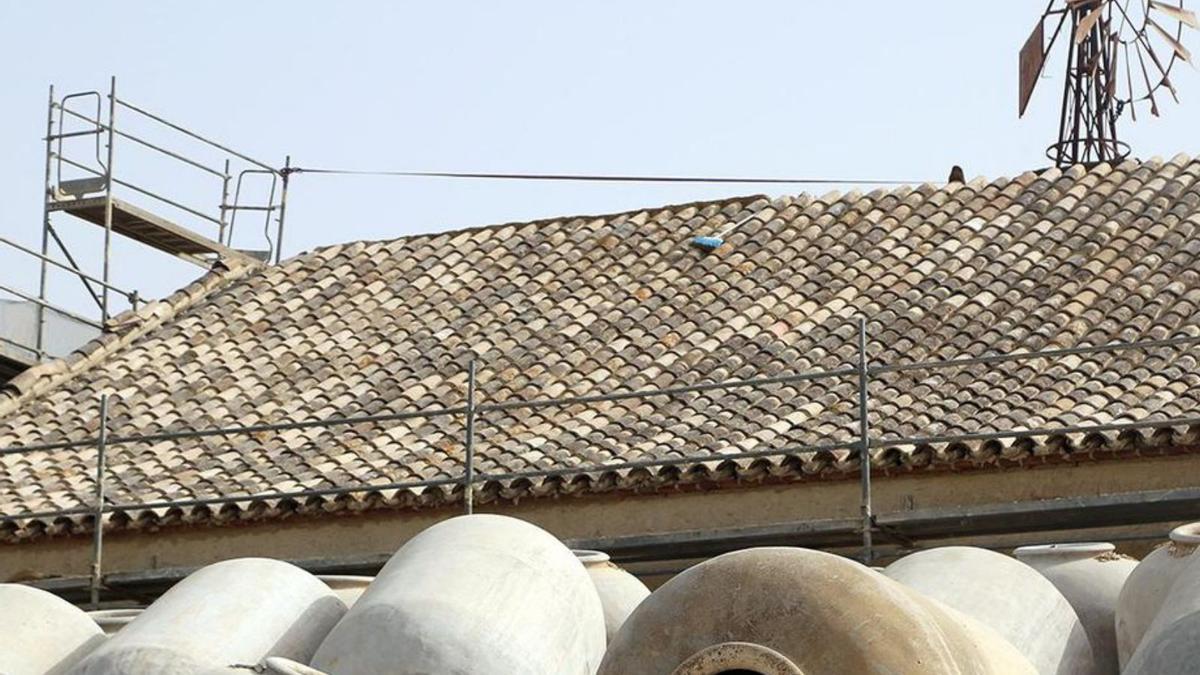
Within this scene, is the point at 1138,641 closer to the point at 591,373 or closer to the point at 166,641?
the point at 166,641

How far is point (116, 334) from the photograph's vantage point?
1973cm

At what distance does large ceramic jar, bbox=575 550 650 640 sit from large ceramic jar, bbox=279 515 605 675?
73cm

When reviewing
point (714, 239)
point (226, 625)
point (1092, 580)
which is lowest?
point (226, 625)

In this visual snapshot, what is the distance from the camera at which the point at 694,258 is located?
19188mm

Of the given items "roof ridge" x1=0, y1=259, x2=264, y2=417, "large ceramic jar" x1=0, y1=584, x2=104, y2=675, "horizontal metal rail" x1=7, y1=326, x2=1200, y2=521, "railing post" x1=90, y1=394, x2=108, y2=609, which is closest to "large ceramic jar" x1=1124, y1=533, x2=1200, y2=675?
"horizontal metal rail" x1=7, y1=326, x2=1200, y2=521

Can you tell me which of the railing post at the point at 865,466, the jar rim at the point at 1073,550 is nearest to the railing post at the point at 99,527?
the railing post at the point at 865,466

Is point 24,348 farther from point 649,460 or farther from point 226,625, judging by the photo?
point 226,625

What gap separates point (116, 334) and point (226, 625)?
31.5 feet

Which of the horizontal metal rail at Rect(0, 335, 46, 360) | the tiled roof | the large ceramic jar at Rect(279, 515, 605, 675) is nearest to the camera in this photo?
the large ceramic jar at Rect(279, 515, 605, 675)

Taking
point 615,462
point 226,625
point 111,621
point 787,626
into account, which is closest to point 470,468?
point 615,462

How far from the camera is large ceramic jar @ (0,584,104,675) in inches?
431

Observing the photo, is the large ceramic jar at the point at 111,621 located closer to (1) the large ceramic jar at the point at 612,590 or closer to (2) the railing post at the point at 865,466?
(1) the large ceramic jar at the point at 612,590

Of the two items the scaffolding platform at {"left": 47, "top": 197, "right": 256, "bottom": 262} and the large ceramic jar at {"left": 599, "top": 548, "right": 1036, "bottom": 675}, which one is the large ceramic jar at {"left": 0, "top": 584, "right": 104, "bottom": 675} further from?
the scaffolding platform at {"left": 47, "top": 197, "right": 256, "bottom": 262}

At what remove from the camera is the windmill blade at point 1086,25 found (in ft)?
71.3
